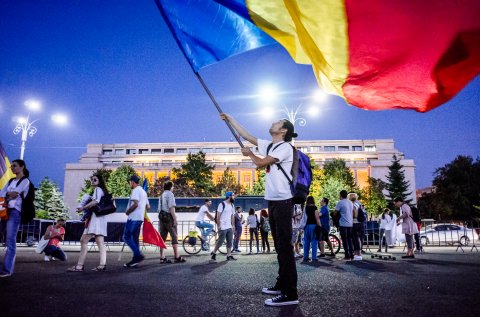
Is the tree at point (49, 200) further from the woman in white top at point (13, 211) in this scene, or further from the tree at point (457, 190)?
the tree at point (457, 190)

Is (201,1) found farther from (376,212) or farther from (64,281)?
(376,212)

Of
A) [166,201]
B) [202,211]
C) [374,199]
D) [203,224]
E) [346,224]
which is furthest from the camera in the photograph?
[374,199]

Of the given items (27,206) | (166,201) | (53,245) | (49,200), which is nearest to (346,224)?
(166,201)

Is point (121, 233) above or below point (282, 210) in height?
below

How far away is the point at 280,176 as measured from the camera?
415 centimetres

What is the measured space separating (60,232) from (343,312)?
9510 millimetres

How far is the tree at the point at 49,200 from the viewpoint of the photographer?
53344mm

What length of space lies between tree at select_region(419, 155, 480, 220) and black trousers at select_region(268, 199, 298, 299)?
59.5m

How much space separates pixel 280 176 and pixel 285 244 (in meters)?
0.77

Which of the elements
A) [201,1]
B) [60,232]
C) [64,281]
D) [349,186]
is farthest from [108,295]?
[349,186]

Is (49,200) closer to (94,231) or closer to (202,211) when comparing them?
(202,211)

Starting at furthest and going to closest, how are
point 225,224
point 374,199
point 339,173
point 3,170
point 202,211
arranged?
point 339,173, point 374,199, point 202,211, point 225,224, point 3,170

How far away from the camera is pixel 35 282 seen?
221 inches

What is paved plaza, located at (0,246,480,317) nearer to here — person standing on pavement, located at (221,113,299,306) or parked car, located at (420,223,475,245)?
person standing on pavement, located at (221,113,299,306)
